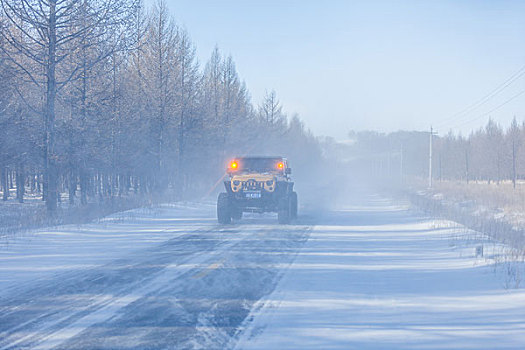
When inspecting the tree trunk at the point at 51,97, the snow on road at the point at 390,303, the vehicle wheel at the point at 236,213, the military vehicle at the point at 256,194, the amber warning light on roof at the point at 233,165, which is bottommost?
the snow on road at the point at 390,303

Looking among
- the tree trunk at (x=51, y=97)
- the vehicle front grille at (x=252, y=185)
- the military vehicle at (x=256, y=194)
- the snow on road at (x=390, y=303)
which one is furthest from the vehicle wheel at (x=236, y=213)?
the tree trunk at (x=51, y=97)

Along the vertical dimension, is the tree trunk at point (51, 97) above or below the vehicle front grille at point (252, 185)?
above

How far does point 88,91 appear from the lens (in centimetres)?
2628

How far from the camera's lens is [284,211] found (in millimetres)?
17000

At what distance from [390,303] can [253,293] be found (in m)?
2.07

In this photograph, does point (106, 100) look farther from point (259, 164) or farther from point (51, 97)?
point (259, 164)

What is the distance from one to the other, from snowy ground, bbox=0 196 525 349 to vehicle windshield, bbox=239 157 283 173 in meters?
4.49

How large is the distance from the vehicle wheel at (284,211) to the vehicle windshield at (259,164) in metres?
1.33

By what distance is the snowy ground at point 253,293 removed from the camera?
17.9ft

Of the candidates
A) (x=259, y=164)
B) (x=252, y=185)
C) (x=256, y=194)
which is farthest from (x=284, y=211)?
(x=259, y=164)

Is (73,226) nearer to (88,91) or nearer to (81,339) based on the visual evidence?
(81,339)

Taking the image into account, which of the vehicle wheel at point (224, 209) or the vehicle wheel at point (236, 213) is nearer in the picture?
the vehicle wheel at point (224, 209)

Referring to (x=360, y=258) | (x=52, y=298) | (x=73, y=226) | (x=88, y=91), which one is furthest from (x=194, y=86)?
(x=52, y=298)

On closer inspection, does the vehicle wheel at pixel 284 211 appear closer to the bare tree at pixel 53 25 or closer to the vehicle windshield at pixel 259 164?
the vehicle windshield at pixel 259 164
